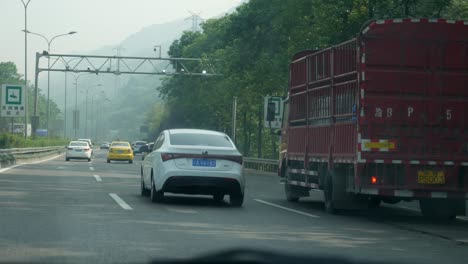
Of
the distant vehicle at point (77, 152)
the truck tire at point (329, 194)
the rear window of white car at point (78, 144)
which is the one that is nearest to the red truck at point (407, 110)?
the truck tire at point (329, 194)

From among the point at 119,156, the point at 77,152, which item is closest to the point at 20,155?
the point at 77,152

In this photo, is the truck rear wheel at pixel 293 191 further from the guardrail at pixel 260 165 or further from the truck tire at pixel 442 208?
the guardrail at pixel 260 165

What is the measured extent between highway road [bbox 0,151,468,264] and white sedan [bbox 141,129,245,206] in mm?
415

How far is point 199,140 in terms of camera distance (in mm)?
18578

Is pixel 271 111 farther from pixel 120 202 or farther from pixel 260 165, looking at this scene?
pixel 260 165

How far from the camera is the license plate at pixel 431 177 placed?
15.6 meters

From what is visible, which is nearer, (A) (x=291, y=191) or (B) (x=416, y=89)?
(B) (x=416, y=89)

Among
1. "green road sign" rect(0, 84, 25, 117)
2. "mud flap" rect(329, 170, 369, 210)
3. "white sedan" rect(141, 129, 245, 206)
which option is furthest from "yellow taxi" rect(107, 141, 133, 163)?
"mud flap" rect(329, 170, 369, 210)

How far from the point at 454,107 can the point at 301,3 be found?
97.5ft

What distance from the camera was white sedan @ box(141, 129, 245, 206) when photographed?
17828mm

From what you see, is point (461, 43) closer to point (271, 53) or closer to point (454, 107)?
point (454, 107)

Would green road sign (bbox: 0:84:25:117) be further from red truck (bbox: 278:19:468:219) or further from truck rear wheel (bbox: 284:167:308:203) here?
red truck (bbox: 278:19:468:219)

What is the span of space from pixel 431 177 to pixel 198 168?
14.7 feet

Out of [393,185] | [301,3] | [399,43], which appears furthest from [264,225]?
[301,3]
